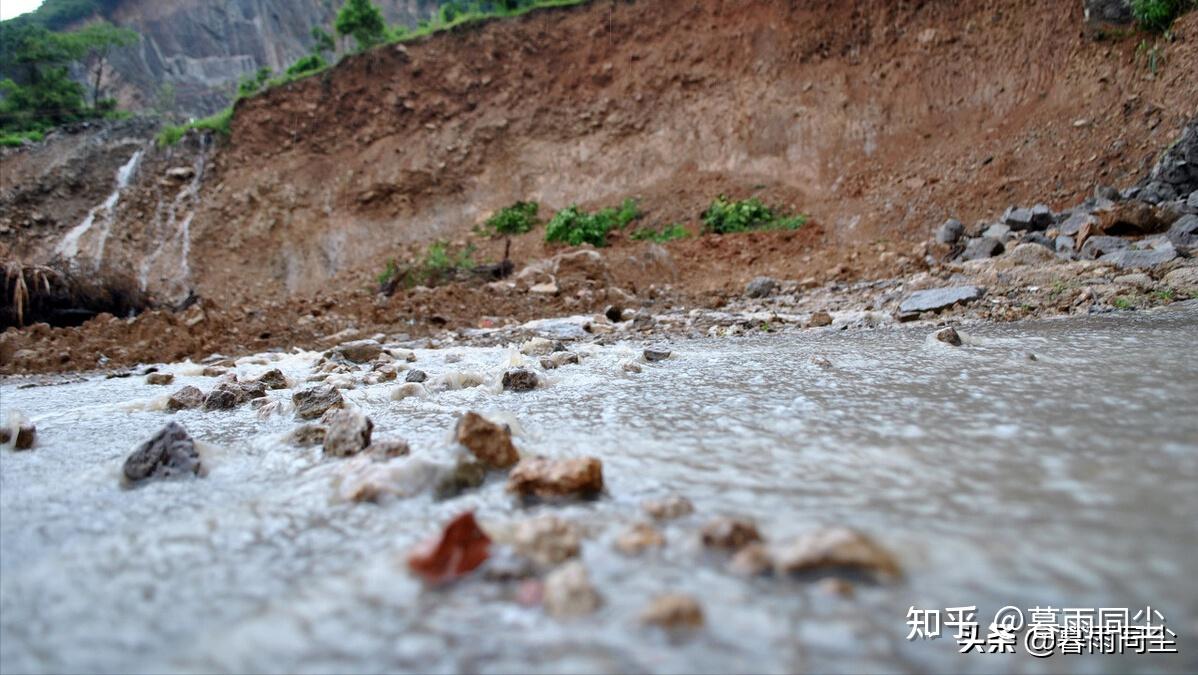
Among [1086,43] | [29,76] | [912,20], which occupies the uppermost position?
[29,76]

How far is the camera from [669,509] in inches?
44.8

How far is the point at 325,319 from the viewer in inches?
270

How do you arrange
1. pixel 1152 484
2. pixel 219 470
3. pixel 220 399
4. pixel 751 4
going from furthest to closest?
pixel 751 4 → pixel 220 399 → pixel 219 470 → pixel 1152 484

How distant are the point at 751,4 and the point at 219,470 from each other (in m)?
16.2

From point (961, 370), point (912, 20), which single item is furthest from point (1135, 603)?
point (912, 20)

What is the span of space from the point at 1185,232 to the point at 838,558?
760 centimetres

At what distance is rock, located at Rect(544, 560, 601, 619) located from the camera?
0.84 m

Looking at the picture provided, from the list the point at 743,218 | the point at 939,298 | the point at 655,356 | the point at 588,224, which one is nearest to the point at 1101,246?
the point at 939,298

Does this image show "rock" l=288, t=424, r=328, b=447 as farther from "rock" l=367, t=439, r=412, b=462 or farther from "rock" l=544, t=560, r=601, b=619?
"rock" l=544, t=560, r=601, b=619

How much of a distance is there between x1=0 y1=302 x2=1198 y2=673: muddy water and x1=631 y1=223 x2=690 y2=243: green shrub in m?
10.7

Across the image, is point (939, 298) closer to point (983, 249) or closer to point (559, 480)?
point (983, 249)

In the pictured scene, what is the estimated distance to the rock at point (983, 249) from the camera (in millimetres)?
7180

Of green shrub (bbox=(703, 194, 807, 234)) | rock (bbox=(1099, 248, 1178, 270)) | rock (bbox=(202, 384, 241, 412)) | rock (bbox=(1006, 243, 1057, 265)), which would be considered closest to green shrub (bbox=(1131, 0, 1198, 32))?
green shrub (bbox=(703, 194, 807, 234))

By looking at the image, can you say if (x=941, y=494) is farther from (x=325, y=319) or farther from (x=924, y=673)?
(x=325, y=319)
